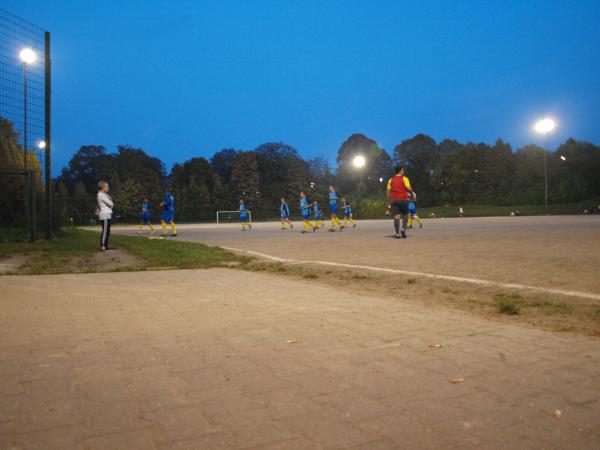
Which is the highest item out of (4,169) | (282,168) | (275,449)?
(282,168)

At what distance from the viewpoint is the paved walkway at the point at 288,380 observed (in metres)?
2.46

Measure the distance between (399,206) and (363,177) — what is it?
85.7m

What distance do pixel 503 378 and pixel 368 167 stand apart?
335 feet

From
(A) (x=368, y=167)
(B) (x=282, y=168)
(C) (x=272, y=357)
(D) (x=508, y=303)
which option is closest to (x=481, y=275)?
(D) (x=508, y=303)

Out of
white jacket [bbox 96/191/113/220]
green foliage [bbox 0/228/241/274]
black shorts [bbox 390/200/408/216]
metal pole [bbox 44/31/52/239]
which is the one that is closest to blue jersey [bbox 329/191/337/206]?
black shorts [bbox 390/200/408/216]

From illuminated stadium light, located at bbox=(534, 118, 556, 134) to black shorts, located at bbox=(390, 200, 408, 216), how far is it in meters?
38.9

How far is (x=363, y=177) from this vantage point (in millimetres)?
101188

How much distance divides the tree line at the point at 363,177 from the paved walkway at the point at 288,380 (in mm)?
45215

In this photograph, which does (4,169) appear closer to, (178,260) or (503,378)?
(178,260)

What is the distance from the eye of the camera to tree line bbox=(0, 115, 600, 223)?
211ft

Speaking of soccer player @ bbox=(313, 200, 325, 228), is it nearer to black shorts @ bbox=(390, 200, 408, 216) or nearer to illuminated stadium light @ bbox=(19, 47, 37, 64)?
black shorts @ bbox=(390, 200, 408, 216)

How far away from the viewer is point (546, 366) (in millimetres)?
3416

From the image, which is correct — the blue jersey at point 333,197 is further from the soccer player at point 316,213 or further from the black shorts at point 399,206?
the black shorts at point 399,206

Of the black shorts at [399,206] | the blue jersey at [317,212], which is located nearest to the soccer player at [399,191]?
the black shorts at [399,206]
